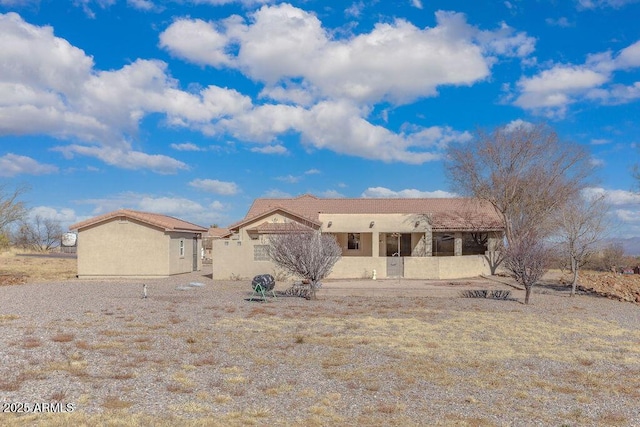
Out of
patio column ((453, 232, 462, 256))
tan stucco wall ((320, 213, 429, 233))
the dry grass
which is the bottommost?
the dry grass

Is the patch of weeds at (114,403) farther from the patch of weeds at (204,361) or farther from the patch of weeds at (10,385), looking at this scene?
the patch of weeds at (204,361)

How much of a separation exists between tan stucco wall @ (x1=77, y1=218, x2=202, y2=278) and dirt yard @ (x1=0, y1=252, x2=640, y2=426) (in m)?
11.3

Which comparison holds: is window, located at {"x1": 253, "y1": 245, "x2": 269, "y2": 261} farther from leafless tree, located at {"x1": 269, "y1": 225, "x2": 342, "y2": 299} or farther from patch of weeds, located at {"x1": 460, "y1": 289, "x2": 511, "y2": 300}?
patch of weeds, located at {"x1": 460, "y1": 289, "x2": 511, "y2": 300}

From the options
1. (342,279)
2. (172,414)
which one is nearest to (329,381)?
(172,414)

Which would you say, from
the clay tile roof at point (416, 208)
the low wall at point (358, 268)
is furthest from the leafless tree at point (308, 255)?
the clay tile roof at point (416, 208)

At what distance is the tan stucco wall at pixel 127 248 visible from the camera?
30.0 meters

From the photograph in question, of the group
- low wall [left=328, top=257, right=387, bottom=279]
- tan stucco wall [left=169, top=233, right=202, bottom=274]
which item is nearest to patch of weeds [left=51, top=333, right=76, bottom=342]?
tan stucco wall [left=169, top=233, right=202, bottom=274]

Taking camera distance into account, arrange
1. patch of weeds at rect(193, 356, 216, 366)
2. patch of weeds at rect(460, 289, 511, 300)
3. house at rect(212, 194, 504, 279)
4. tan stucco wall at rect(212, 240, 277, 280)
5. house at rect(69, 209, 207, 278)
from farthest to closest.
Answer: house at rect(69, 209, 207, 278) < house at rect(212, 194, 504, 279) < tan stucco wall at rect(212, 240, 277, 280) < patch of weeds at rect(460, 289, 511, 300) < patch of weeds at rect(193, 356, 216, 366)

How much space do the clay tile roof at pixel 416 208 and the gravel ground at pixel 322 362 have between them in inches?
690

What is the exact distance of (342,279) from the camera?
96.3 ft

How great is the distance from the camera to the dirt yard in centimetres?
733

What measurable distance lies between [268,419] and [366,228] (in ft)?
86.3

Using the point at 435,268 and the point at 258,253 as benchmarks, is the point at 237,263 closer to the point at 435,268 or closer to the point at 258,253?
the point at 258,253

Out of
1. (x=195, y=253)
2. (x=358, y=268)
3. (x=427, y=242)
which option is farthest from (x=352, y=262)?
(x=195, y=253)
